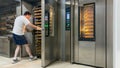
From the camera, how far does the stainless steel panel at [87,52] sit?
159 inches

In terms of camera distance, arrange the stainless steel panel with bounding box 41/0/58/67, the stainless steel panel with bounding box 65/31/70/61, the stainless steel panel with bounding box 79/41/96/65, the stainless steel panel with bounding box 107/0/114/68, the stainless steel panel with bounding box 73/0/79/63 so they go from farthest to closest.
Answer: the stainless steel panel with bounding box 65/31/70/61, the stainless steel panel with bounding box 73/0/79/63, the stainless steel panel with bounding box 79/41/96/65, the stainless steel panel with bounding box 41/0/58/67, the stainless steel panel with bounding box 107/0/114/68

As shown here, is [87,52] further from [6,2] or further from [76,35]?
[6,2]

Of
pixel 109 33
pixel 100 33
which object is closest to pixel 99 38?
pixel 100 33

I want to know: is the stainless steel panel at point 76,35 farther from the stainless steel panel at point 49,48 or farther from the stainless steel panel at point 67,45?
the stainless steel panel at point 49,48

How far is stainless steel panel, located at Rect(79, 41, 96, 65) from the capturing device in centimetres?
405

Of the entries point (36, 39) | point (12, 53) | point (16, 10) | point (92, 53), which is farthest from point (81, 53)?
point (16, 10)

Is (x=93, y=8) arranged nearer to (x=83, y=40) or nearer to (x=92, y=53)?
(x=83, y=40)

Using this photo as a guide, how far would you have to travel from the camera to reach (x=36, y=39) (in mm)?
5301

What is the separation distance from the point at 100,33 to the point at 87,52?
0.67 metres

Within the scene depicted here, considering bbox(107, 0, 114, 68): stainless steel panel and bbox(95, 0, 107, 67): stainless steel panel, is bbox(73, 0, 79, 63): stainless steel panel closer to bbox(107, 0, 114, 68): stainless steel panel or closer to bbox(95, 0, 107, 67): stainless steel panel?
bbox(95, 0, 107, 67): stainless steel panel

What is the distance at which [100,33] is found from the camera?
3881 millimetres

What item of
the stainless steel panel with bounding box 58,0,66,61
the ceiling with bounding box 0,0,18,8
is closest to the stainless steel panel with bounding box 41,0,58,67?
the stainless steel panel with bounding box 58,0,66,61

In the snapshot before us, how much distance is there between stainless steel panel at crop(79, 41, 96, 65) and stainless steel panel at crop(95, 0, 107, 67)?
145 millimetres

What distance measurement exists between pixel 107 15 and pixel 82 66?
5.15ft
